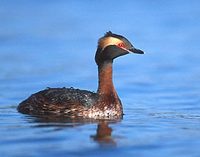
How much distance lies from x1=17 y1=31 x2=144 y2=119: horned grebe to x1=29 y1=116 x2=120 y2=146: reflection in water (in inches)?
11.3

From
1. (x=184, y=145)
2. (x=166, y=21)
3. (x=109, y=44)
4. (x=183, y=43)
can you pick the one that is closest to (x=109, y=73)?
(x=109, y=44)

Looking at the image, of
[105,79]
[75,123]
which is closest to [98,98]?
[105,79]

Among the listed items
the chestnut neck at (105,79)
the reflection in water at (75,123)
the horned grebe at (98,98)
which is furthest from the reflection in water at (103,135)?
the chestnut neck at (105,79)

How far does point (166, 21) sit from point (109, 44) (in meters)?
20.5

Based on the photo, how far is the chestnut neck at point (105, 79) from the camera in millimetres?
20266

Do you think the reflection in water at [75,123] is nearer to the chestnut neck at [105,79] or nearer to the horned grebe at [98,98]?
the horned grebe at [98,98]

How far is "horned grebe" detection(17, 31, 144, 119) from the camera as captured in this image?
19859 millimetres

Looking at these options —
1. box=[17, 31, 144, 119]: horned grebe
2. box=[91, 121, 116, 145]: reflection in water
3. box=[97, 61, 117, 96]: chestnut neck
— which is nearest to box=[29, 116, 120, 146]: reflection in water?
box=[91, 121, 116, 145]: reflection in water

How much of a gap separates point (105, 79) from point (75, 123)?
165 cm

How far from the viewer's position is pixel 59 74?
2769 centimetres

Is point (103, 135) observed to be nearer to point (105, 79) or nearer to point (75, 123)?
point (75, 123)

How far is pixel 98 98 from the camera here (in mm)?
20062

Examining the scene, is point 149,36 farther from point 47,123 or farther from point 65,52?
point 47,123

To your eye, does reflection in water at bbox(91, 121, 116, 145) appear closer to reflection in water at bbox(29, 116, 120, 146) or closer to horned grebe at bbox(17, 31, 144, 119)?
reflection in water at bbox(29, 116, 120, 146)
